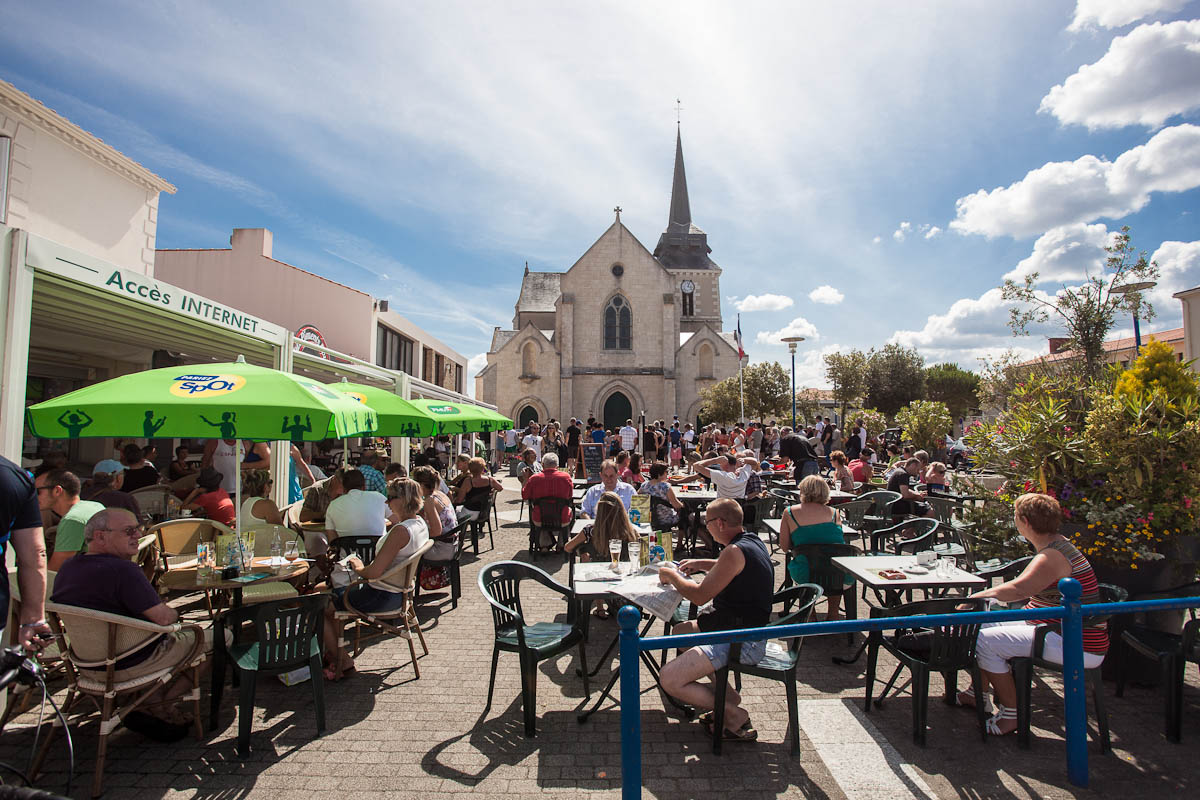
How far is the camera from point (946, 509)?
7285 millimetres

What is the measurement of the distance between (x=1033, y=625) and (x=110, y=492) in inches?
259

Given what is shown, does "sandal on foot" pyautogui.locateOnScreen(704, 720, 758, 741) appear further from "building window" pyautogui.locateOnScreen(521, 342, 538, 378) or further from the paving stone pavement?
"building window" pyautogui.locateOnScreen(521, 342, 538, 378)

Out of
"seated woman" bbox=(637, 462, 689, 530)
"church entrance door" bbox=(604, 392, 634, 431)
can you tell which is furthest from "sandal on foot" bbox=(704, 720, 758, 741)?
"church entrance door" bbox=(604, 392, 634, 431)

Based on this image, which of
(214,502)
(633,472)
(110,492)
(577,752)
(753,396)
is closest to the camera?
(577,752)

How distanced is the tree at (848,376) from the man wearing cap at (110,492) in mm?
30103

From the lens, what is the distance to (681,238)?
4516 cm

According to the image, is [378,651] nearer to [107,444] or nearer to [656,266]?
[107,444]

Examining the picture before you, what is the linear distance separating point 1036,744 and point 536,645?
2.88m

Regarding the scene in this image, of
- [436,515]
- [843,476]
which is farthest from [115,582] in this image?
[843,476]

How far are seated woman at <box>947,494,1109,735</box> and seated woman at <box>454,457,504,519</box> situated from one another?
607 centimetres

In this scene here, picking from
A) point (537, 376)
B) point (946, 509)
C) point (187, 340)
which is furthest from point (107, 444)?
point (537, 376)

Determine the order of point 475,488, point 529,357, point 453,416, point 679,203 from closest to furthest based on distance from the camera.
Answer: point 475,488 < point 453,416 < point 529,357 < point 679,203

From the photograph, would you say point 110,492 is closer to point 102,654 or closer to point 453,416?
point 102,654

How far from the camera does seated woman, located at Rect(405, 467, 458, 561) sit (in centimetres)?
579
